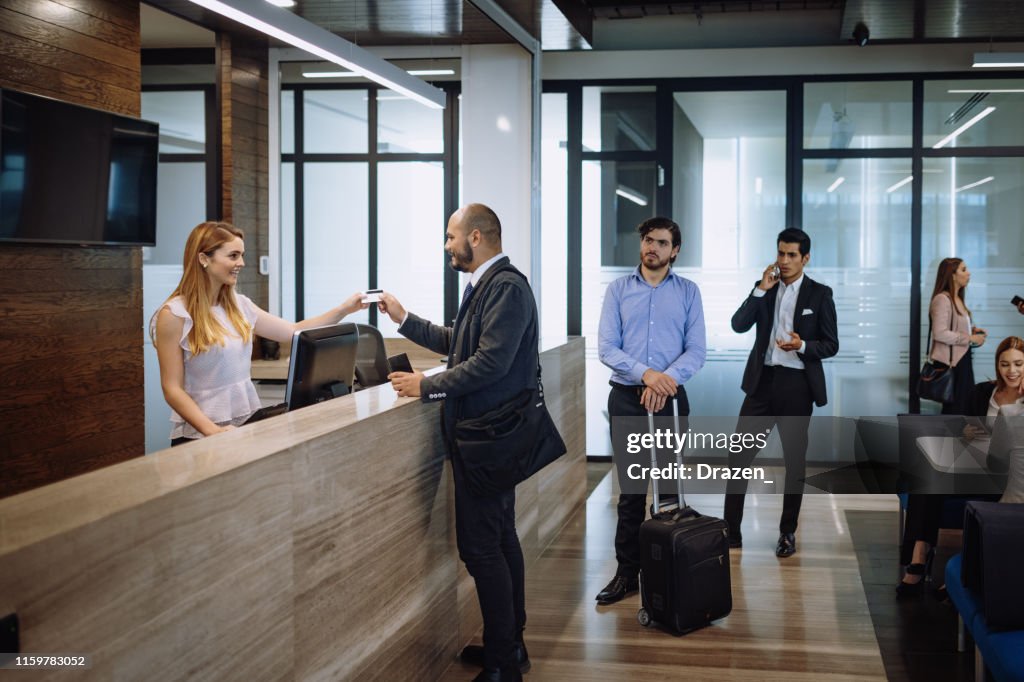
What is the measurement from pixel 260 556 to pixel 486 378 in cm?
107

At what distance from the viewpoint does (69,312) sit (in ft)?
15.8

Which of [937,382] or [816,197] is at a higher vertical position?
[816,197]

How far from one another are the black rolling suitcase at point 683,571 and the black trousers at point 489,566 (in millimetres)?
832

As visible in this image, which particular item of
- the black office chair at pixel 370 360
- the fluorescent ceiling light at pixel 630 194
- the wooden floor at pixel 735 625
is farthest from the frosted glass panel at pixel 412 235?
the black office chair at pixel 370 360

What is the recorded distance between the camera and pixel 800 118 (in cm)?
752

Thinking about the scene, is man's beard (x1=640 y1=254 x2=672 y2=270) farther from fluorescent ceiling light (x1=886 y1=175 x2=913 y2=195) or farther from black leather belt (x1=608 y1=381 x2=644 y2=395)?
fluorescent ceiling light (x1=886 y1=175 x2=913 y2=195)

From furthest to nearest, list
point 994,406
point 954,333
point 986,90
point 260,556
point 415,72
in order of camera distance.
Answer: point 415,72 < point 986,90 < point 954,333 < point 994,406 < point 260,556

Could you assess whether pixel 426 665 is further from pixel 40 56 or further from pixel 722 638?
pixel 40 56

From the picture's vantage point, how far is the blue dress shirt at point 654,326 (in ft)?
13.9

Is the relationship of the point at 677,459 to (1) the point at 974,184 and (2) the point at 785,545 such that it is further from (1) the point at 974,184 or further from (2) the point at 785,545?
(1) the point at 974,184

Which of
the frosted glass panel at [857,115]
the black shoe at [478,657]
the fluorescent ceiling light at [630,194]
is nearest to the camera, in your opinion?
the black shoe at [478,657]

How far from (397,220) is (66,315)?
3113mm

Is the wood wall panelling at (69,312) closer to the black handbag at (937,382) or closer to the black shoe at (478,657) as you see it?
the black shoe at (478,657)

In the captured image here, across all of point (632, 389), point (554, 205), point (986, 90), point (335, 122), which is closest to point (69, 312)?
point (632, 389)
